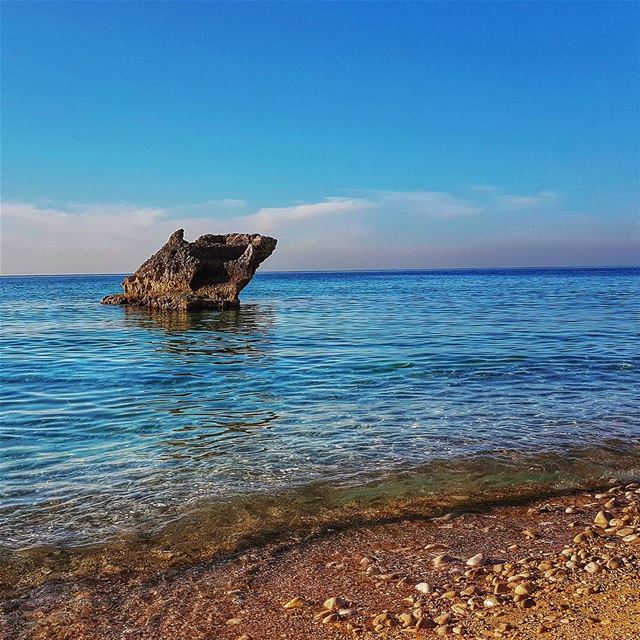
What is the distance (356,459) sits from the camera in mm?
9266

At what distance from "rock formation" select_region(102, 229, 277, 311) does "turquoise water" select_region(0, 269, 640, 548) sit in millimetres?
18084

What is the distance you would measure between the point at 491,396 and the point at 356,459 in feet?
18.5

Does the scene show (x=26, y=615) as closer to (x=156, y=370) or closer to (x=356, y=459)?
(x=356, y=459)

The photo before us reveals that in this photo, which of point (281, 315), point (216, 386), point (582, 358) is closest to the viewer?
point (216, 386)

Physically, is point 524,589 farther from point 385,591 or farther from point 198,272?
point 198,272

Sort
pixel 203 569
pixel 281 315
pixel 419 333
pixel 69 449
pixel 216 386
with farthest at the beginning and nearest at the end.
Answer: pixel 281 315
pixel 419 333
pixel 216 386
pixel 69 449
pixel 203 569

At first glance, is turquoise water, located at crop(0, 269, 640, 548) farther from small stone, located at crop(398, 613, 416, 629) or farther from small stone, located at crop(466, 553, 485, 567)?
small stone, located at crop(398, 613, 416, 629)

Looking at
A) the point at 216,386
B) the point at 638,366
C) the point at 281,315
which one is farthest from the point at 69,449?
the point at 281,315

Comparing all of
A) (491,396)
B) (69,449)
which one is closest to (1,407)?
(69,449)

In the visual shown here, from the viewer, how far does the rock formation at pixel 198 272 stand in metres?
43.6

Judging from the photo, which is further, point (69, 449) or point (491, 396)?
point (491, 396)

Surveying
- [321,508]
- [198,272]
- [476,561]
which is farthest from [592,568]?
[198,272]

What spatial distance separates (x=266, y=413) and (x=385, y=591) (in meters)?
7.32

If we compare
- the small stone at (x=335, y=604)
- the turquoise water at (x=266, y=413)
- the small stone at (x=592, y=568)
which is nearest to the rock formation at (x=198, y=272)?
the turquoise water at (x=266, y=413)
